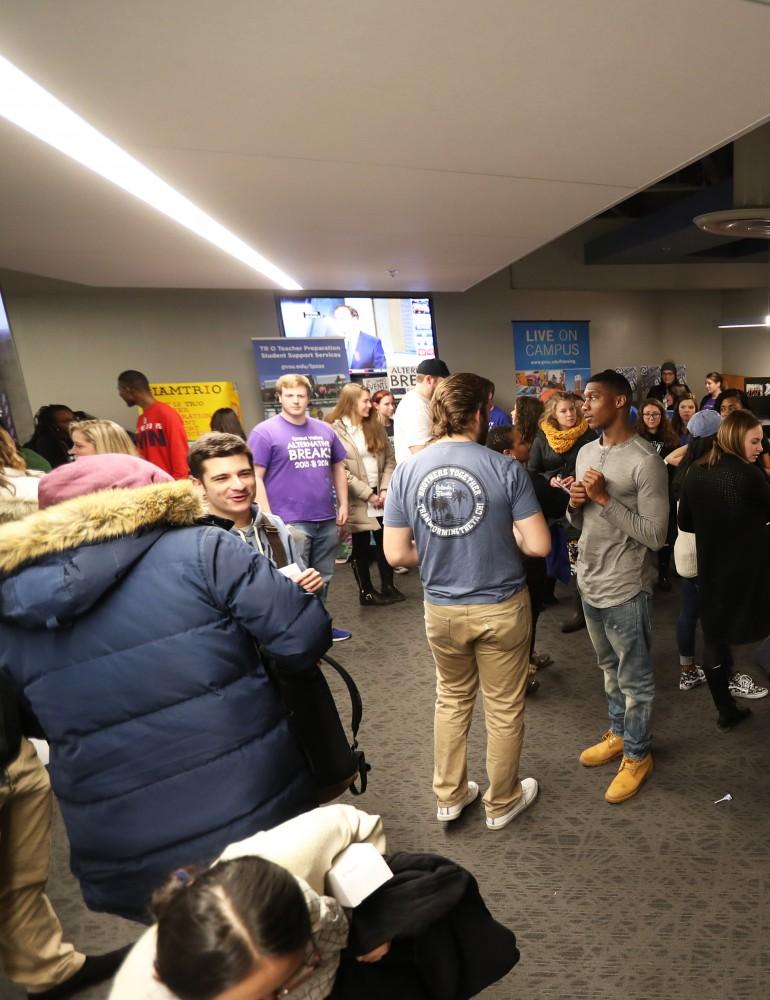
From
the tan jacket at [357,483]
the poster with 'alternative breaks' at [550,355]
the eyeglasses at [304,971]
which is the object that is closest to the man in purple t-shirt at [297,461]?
the tan jacket at [357,483]

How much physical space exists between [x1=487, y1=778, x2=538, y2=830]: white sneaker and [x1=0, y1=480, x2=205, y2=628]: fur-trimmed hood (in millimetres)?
1740

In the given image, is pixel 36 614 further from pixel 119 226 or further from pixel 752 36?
pixel 119 226

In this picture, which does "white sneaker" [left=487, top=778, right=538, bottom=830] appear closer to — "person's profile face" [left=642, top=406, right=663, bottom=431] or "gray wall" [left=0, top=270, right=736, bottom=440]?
"person's profile face" [left=642, top=406, right=663, bottom=431]

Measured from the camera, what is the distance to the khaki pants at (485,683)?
1.79m

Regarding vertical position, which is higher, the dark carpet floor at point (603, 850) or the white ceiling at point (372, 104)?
the white ceiling at point (372, 104)

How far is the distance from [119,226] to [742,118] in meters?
3.38

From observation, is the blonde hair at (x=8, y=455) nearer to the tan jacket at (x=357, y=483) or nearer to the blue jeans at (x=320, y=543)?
the blue jeans at (x=320, y=543)

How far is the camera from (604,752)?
2293mm

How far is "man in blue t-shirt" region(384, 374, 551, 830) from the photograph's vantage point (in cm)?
173

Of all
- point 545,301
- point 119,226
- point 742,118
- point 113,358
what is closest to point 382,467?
point 119,226

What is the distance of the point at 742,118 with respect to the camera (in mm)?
2270

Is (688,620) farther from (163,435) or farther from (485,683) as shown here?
(163,435)

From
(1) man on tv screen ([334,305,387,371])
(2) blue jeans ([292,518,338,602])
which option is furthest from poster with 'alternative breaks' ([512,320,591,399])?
(2) blue jeans ([292,518,338,602])

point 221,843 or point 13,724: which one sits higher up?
point 13,724
